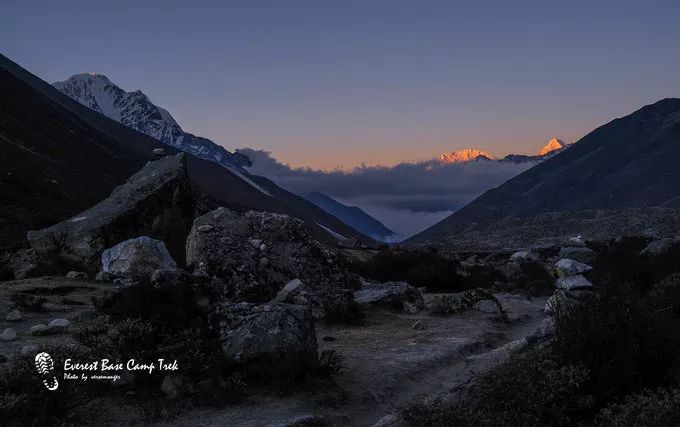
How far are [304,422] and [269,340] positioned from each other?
1.82 metres

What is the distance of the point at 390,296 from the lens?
16.5m

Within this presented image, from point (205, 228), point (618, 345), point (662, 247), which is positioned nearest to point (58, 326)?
point (205, 228)

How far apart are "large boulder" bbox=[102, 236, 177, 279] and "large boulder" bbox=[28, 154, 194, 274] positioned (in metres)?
1.94

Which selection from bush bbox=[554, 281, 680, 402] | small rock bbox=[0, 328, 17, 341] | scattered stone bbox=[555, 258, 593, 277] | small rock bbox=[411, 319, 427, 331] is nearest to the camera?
bush bbox=[554, 281, 680, 402]

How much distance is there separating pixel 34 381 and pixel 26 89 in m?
117

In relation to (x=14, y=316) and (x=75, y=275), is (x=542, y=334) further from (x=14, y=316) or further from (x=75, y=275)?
(x=75, y=275)

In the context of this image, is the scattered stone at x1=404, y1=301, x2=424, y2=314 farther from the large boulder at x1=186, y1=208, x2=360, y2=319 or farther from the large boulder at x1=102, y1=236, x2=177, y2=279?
the large boulder at x1=102, y1=236, x2=177, y2=279

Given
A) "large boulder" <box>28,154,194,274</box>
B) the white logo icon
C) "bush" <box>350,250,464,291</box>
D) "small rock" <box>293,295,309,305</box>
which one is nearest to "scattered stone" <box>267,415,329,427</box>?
the white logo icon

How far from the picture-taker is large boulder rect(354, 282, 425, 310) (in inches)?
641

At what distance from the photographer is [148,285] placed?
32.8 feet

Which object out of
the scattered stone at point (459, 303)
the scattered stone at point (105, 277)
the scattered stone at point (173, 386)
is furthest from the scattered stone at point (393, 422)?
the scattered stone at point (105, 277)

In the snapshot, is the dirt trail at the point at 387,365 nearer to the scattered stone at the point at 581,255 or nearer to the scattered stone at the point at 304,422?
the scattered stone at the point at 304,422

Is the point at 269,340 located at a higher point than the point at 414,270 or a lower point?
higher

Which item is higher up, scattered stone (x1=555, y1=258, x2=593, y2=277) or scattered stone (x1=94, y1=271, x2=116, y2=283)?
scattered stone (x1=94, y1=271, x2=116, y2=283)
